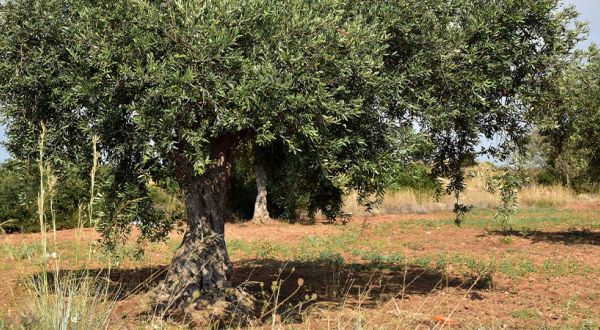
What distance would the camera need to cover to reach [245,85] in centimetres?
748

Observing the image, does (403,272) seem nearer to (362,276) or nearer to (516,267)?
(362,276)

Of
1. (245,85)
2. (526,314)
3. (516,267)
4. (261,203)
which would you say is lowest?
(526,314)

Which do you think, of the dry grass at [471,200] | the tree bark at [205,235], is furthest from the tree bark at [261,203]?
the tree bark at [205,235]

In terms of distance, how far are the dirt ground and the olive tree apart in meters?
1.24

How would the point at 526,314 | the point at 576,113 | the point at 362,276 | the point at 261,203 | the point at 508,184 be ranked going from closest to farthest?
the point at 526,314 → the point at 508,184 → the point at 362,276 → the point at 576,113 → the point at 261,203

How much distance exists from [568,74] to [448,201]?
21.3 meters

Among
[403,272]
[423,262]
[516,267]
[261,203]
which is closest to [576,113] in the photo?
[516,267]

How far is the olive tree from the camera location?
7.56 metres

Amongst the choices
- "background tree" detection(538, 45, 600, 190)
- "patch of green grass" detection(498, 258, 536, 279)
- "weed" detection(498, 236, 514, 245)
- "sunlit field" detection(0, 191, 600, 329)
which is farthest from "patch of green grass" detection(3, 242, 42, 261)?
"weed" detection(498, 236, 514, 245)

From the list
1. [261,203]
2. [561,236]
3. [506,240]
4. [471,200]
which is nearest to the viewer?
[506,240]

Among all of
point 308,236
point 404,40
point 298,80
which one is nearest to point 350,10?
point 404,40

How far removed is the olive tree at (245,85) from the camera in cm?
756

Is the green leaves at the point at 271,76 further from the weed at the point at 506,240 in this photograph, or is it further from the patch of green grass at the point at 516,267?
the weed at the point at 506,240

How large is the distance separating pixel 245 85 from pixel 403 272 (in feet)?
26.2
